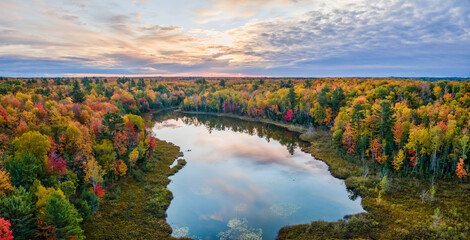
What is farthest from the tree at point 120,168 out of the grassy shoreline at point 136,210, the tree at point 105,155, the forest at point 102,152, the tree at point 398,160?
the tree at point 398,160

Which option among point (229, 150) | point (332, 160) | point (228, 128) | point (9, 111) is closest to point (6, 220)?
point (9, 111)

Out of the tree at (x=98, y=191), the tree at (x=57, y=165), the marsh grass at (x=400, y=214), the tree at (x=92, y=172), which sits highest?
the tree at (x=57, y=165)

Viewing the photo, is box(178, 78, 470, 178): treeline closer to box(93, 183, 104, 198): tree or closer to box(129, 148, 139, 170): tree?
box(129, 148, 139, 170): tree

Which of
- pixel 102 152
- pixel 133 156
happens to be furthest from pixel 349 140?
pixel 102 152

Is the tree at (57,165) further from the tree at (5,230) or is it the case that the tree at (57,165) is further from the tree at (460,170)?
the tree at (460,170)

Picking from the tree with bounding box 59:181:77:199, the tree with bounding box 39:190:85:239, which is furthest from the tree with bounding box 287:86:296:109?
the tree with bounding box 39:190:85:239

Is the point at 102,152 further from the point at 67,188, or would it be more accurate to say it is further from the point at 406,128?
the point at 406,128
